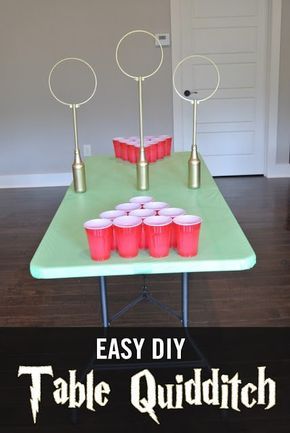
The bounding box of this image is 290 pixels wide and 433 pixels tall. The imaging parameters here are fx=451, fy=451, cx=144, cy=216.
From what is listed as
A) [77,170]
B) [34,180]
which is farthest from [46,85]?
[77,170]

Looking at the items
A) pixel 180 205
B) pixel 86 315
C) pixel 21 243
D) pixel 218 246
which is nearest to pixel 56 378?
pixel 86 315

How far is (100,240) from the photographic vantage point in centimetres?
126

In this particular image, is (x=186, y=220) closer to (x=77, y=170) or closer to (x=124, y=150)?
(x=77, y=170)

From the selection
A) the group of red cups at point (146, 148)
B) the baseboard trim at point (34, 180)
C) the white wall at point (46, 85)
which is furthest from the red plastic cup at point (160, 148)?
the baseboard trim at point (34, 180)

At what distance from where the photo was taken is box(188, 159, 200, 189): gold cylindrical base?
1900 millimetres

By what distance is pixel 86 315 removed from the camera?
247cm

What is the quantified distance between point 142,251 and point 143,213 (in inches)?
6.0

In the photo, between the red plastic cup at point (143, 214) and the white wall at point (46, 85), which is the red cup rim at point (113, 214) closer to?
the red plastic cup at point (143, 214)

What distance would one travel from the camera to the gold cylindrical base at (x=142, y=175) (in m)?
1.90

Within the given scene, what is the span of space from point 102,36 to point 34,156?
1.49 m

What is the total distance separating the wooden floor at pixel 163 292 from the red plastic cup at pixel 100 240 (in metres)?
1.16

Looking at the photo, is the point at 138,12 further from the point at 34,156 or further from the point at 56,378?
the point at 56,378

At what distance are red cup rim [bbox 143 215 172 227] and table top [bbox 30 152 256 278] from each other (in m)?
0.09

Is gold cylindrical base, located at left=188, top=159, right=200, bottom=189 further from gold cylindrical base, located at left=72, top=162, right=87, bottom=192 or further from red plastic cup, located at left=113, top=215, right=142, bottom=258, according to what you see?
red plastic cup, located at left=113, top=215, right=142, bottom=258
